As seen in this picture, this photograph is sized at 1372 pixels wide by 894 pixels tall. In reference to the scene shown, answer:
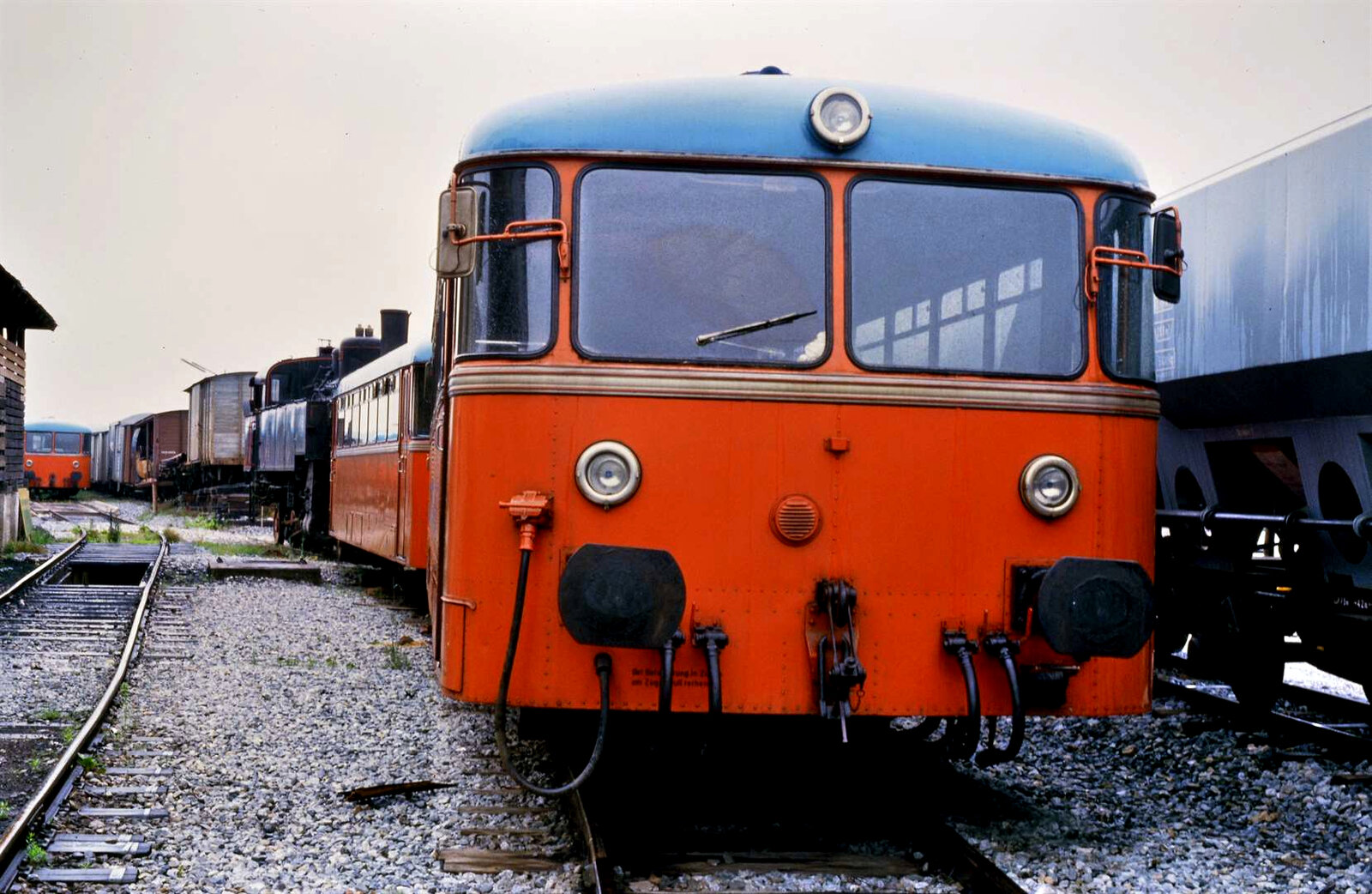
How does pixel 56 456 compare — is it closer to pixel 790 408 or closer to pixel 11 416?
pixel 11 416

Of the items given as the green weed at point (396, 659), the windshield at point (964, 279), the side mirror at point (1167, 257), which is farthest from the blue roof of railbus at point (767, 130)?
the green weed at point (396, 659)

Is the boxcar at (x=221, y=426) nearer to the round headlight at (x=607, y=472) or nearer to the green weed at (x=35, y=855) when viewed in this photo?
the green weed at (x=35, y=855)

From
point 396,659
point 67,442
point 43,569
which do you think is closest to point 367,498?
point 43,569

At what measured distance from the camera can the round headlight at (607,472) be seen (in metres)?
4.92

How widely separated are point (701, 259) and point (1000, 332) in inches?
45.5

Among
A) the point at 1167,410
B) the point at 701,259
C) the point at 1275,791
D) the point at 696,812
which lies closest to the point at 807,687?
the point at 696,812

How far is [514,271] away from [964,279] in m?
1.66

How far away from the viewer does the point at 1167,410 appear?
26.9 feet

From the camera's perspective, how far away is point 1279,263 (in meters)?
6.81

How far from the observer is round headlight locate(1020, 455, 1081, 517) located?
5.09 meters

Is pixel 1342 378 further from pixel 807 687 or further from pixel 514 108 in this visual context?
pixel 514 108

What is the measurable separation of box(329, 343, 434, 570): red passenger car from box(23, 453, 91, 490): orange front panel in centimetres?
3618

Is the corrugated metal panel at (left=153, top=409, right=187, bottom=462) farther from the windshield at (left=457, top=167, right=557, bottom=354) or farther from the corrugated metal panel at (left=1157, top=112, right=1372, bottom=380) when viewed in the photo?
the windshield at (left=457, top=167, right=557, bottom=354)

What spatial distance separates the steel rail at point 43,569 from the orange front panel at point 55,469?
31.9 m
